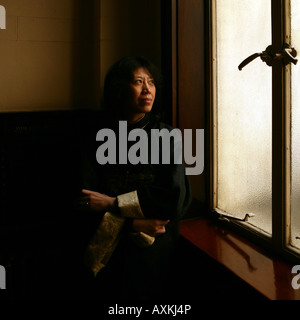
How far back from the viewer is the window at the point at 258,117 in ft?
4.94

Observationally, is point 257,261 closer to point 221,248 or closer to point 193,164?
point 221,248

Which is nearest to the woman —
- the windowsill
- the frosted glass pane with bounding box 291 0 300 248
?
the windowsill

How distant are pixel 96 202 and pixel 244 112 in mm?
832

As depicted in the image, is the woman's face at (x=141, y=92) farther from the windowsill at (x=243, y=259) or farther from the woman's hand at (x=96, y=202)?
the windowsill at (x=243, y=259)

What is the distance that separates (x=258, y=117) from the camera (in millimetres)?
1714

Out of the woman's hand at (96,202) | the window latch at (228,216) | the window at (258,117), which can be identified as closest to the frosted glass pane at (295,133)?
the window at (258,117)

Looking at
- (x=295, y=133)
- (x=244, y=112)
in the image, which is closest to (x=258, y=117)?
(x=244, y=112)

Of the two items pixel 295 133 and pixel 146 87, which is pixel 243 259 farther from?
pixel 146 87

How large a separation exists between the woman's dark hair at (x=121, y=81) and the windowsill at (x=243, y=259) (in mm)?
670

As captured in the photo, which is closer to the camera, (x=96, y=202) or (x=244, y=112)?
(x=96, y=202)

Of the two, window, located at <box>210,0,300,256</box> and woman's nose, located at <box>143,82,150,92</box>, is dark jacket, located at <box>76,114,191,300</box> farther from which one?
window, located at <box>210,0,300,256</box>

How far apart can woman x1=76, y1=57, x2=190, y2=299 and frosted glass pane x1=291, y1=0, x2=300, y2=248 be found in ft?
1.47
